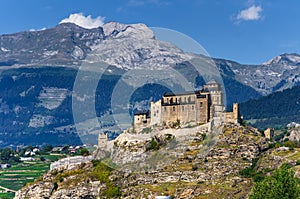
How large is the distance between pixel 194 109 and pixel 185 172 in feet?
47.6

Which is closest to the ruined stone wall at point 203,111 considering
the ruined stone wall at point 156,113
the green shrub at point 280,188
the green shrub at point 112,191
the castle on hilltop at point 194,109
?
the castle on hilltop at point 194,109

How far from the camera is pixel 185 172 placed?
4373 inches

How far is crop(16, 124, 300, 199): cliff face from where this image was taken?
106875 mm

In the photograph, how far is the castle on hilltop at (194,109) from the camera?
392 ft

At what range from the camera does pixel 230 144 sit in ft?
383

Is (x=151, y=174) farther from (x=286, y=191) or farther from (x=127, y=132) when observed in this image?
(x=286, y=191)

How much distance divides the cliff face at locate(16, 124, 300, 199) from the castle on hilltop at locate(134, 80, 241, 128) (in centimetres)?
247

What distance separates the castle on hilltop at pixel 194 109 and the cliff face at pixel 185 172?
97.1 inches

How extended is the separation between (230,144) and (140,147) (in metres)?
18.3

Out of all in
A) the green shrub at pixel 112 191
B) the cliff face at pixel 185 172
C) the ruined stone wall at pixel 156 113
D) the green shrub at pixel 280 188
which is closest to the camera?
the green shrub at pixel 280 188

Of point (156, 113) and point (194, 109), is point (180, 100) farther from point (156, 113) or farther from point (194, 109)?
point (156, 113)

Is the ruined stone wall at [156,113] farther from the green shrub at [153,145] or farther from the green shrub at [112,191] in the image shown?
the green shrub at [112,191]

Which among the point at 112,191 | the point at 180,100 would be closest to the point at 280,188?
the point at 112,191

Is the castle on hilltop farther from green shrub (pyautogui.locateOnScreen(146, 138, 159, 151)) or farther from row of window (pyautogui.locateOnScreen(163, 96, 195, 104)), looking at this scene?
green shrub (pyautogui.locateOnScreen(146, 138, 159, 151))
